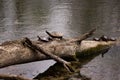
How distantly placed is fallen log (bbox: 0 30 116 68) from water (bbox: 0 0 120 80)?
45cm

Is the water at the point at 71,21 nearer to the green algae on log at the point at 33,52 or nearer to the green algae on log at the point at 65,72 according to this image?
the green algae on log at the point at 65,72

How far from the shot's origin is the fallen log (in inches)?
397

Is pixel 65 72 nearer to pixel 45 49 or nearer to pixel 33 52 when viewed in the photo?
pixel 45 49

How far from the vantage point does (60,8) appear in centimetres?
2203

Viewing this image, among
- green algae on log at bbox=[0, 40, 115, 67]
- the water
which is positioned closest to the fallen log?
green algae on log at bbox=[0, 40, 115, 67]

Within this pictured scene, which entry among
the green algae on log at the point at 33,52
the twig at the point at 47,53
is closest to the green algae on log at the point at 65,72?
the twig at the point at 47,53

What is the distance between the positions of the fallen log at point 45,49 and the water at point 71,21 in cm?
45

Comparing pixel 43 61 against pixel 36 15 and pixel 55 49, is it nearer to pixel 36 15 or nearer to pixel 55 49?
pixel 55 49

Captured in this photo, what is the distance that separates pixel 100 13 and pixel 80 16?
122 centimetres

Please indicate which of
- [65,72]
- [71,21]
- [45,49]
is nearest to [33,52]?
[45,49]

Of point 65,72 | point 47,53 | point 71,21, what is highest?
point 47,53

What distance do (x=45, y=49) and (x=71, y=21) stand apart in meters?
7.43

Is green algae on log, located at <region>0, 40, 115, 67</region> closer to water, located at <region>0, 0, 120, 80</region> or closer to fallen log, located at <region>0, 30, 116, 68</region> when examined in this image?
fallen log, located at <region>0, 30, 116, 68</region>

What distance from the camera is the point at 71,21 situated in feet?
59.2
